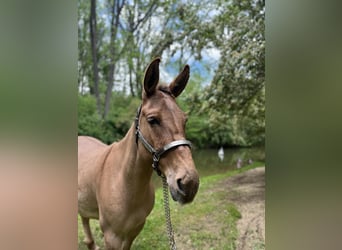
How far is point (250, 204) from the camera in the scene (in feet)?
6.47

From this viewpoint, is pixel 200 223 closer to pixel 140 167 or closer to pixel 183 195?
pixel 140 167

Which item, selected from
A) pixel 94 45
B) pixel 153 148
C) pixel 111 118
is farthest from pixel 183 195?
pixel 94 45

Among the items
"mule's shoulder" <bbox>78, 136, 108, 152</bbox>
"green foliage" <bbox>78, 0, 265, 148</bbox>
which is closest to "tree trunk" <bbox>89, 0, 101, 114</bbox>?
"green foliage" <bbox>78, 0, 265, 148</bbox>

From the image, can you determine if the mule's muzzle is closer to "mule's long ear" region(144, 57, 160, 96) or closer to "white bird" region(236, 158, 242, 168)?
"mule's long ear" region(144, 57, 160, 96)

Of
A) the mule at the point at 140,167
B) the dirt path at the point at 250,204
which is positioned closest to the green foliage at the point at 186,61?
the dirt path at the point at 250,204

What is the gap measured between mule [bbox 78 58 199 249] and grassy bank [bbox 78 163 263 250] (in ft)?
1.46

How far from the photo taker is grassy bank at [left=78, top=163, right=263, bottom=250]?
1.94 meters

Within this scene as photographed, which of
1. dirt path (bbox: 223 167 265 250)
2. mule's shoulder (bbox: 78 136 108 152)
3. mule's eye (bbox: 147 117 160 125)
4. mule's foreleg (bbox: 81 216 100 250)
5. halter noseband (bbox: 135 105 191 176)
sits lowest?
mule's foreleg (bbox: 81 216 100 250)

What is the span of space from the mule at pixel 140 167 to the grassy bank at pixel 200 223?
1.46 ft

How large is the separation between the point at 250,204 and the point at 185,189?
1075 millimetres

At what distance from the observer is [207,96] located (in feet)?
7.12

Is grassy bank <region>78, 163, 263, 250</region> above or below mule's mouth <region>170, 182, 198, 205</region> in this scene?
below
